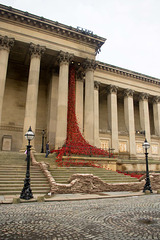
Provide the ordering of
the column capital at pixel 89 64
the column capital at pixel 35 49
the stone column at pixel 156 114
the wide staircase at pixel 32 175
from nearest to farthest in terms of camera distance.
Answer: the wide staircase at pixel 32 175 < the column capital at pixel 35 49 < the column capital at pixel 89 64 < the stone column at pixel 156 114

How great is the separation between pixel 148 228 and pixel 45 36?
2327cm

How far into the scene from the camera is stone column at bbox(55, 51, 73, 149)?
21578mm

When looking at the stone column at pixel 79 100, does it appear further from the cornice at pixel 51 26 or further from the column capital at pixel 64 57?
the cornice at pixel 51 26

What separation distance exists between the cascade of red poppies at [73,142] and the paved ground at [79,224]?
10096 millimetres

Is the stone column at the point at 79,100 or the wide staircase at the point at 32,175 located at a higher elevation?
the stone column at the point at 79,100

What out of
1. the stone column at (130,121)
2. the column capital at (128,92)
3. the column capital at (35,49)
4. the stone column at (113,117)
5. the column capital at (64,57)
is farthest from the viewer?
the column capital at (128,92)

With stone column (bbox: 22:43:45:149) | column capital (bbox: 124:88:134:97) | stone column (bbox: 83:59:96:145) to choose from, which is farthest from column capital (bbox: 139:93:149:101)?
stone column (bbox: 22:43:45:149)

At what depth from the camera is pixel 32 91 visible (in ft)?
69.3

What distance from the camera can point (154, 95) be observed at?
35688mm

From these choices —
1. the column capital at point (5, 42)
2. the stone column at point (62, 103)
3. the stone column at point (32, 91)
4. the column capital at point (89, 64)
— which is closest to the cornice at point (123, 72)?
the column capital at point (89, 64)

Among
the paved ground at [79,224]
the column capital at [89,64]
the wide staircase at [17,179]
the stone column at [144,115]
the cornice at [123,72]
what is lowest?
the paved ground at [79,224]

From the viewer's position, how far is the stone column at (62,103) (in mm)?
21578

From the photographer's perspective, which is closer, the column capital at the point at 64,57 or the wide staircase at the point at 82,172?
the wide staircase at the point at 82,172

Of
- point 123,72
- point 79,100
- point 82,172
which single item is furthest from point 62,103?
point 123,72
